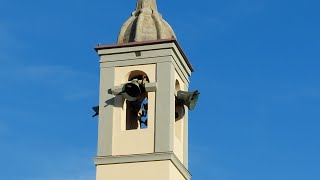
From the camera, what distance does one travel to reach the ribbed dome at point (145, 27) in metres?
41.8

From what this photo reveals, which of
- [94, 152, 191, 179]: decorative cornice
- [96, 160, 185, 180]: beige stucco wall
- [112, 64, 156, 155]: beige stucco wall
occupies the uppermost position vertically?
[112, 64, 156, 155]: beige stucco wall

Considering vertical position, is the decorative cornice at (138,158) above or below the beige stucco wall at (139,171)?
above

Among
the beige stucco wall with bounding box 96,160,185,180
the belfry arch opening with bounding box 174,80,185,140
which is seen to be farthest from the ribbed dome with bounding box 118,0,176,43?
the beige stucco wall with bounding box 96,160,185,180

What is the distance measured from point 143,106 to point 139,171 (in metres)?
3.11

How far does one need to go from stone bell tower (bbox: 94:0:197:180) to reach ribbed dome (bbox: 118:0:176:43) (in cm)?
3

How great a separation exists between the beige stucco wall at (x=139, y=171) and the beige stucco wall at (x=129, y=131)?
20.1 inches

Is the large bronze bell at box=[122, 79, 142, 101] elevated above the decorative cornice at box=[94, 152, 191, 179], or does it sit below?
above

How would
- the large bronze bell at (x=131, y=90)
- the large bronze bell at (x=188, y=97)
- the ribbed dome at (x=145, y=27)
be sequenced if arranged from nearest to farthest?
the large bronze bell at (x=131, y=90), the large bronze bell at (x=188, y=97), the ribbed dome at (x=145, y=27)

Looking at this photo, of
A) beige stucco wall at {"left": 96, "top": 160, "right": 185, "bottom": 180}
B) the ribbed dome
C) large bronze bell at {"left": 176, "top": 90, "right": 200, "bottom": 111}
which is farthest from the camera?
the ribbed dome

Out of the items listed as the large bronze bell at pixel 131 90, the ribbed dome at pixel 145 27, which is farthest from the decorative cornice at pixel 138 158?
the ribbed dome at pixel 145 27

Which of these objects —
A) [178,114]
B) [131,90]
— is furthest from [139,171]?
[178,114]

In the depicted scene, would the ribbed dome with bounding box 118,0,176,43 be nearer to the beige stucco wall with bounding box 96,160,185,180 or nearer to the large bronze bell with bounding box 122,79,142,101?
the large bronze bell with bounding box 122,79,142,101

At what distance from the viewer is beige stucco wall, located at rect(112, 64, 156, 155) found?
39938mm

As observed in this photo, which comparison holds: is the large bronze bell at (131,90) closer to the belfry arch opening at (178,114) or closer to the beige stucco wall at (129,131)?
the beige stucco wall at (129,131)
